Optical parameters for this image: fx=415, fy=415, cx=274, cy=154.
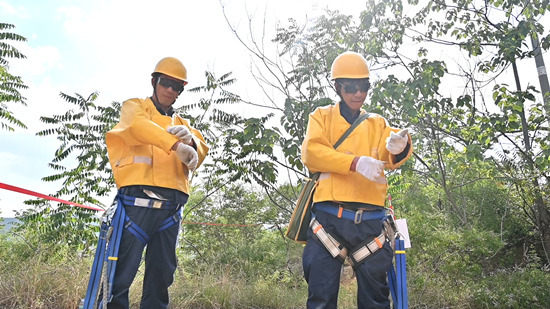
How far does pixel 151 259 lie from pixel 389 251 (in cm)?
170

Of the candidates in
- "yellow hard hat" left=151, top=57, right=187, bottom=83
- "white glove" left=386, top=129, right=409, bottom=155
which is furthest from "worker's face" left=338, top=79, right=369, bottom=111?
"yellow hard hat" left=151, top=57, right=187, bottom=83

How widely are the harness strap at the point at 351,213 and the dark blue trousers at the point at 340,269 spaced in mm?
27

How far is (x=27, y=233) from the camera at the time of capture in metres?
6.55

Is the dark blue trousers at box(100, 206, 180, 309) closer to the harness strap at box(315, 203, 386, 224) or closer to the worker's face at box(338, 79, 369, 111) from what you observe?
the harness strap at box(315, 203, 386, 224)

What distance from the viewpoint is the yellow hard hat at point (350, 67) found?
2889 millimetres

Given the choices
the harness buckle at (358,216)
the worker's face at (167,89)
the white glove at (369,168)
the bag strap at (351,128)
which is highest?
the worker's face at (167,89)

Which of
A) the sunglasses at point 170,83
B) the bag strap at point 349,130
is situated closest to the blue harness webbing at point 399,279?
the bag strap at point 349,130

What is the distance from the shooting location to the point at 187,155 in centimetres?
295

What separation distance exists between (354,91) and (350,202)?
0.80 metres

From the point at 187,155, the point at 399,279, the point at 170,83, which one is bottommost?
the point at 399,279

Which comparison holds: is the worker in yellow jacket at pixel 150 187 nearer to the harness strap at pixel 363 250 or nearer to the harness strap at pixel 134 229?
the harness strap at pixel 134 229

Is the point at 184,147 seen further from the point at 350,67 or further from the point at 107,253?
the point at 350,67

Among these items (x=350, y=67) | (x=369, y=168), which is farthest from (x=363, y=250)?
(x=350, y=67)

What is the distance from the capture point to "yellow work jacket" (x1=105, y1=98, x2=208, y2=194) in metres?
2.92
